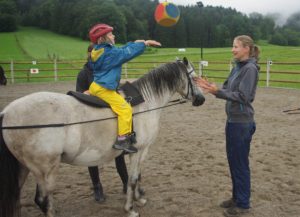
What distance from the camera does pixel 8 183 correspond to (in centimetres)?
322

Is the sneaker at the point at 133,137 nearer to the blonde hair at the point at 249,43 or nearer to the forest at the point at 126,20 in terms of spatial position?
the blonde hair at the point at 249,43

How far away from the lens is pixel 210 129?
798 cm

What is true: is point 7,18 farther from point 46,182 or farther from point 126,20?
point 46,182

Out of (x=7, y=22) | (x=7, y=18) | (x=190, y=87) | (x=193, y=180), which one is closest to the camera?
(x=190, y=87)

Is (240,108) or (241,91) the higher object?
(241,91)

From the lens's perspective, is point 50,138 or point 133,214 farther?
point 133,214

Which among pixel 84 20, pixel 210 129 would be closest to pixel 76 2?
pixel 84 20

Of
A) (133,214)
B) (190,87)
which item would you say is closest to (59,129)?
(133,214)

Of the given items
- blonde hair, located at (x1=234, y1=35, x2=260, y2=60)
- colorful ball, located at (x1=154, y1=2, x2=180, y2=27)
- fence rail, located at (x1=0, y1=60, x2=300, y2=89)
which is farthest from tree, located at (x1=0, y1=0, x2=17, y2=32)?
blonde hair, located at (x1=234, y1=35, x2=260, y2=60)

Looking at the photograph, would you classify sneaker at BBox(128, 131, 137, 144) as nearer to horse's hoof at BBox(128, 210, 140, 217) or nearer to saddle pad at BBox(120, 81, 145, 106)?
saddle pad at BBox(120, 81, 145, 106)

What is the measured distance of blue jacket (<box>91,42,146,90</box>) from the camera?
337 centimetres

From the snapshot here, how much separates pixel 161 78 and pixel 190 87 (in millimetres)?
410

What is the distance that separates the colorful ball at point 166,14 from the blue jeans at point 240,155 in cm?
913

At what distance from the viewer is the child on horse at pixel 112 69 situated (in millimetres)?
3379
